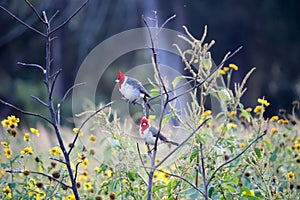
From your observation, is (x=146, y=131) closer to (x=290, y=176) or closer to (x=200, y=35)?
(x=290, y=176)

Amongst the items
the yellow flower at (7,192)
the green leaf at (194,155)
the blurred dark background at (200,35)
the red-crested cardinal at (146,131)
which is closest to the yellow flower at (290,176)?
the red-crested cardinal at (146,131)

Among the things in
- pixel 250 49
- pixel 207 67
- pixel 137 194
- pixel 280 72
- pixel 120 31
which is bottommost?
pixel 137 194

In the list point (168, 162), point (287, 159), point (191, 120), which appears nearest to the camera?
point (191, 120)

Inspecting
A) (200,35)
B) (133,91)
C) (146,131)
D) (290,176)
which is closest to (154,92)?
(146,131)

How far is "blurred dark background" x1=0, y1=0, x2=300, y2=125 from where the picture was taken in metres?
16.6

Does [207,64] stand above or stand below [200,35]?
below

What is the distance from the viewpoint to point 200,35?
16562 mm

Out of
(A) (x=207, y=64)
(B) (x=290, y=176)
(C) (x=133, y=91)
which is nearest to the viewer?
(A) (x=207, y=64)

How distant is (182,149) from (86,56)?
18.3m

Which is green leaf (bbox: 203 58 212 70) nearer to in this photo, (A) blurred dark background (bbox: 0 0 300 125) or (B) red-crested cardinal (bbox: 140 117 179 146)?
(B) red-crested cardinal (bbox: 140 117 179 146)

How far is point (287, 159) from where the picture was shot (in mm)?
3961

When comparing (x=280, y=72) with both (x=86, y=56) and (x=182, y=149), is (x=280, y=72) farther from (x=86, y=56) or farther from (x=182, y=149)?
(x=182, y=149)

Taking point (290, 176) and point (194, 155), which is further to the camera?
point (290, 176)

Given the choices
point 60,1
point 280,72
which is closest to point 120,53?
point 60,1
